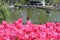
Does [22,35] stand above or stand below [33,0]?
above

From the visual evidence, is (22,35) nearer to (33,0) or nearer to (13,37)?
(13,37)

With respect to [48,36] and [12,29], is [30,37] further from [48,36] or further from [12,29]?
[12,29]

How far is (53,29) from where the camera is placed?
118 inches

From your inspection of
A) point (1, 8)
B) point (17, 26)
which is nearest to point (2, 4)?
point (1, 8)

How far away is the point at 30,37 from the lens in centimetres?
247

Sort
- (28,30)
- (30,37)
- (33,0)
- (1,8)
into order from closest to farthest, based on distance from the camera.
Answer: (30,37), (28,30), (1,8), (33,0)

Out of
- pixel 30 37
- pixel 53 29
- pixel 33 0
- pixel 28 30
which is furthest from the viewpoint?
pixel 33 0

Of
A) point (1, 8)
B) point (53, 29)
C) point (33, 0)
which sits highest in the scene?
point (53, 29)

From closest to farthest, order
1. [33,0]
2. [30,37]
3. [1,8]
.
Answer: [30,37]
[1,8]
[33,0]

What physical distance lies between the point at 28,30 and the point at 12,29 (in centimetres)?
24

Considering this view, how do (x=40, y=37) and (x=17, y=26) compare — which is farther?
(x=17, y=26)

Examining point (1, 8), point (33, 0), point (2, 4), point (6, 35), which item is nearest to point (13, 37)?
point (6, 35)

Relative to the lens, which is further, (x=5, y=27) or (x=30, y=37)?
(x=5, y=27)

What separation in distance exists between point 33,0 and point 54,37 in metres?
56.2
